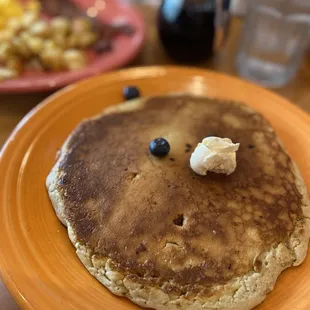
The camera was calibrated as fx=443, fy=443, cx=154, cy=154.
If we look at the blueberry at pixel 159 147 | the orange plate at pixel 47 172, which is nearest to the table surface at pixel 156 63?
the orange plate at pixel 47 172

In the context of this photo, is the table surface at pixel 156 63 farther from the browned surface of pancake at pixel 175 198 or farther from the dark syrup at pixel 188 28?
the browned surface of pancake at pixel 175 198

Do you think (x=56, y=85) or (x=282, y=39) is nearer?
(x=56, y=85)

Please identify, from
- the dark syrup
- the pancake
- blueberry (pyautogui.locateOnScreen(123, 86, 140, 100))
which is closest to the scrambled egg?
the dark syrup

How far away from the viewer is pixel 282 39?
177 cm

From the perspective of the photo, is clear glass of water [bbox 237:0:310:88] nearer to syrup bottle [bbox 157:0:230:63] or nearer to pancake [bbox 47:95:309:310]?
syrup bottle [bbox 157:0:230:63]

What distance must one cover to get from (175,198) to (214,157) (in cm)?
14

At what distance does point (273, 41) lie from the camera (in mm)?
1783

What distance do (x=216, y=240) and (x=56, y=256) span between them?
1.23 ft

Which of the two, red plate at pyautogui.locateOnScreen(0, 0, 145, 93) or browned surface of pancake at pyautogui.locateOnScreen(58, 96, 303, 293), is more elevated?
browned surface of pancake at pyautogui.locateOnScreen(58, 96, 303, 293)

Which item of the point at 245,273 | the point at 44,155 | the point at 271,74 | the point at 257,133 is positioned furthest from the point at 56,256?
the point at 271,74

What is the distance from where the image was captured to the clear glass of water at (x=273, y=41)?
1701 mm

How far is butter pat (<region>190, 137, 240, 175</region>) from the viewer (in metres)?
1.08

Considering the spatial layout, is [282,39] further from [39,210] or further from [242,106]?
[39,210]

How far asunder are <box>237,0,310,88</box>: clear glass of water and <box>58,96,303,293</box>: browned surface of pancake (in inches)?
21.9
